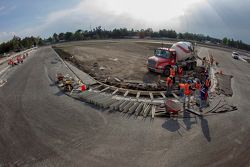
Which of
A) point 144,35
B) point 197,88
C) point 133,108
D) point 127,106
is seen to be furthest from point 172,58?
point 144,35

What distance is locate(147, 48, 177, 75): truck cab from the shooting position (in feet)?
79.2

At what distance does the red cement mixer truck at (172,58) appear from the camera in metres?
24.3

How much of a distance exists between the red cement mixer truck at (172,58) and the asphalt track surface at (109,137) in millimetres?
9222

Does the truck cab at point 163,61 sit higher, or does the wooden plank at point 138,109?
the truck cab at point 163,61

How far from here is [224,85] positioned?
22.0 metres

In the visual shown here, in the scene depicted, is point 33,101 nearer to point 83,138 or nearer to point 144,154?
point 83,138

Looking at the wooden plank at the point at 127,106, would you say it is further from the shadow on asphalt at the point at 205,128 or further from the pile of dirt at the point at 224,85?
the pile of dirt at the point at 224,85

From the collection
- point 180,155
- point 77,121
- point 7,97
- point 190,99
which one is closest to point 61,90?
point 7,97

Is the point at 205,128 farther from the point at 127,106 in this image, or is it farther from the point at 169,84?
the point at 169,84

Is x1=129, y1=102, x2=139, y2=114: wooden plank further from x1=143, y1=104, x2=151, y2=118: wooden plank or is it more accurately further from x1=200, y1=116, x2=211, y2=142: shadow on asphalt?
x1=200, y1=116, x2=211, y2=142: shadow on asphalt

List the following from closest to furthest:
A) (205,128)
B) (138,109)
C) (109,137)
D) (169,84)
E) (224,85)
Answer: (109,137)
(205,128)
(138,109)
(169,84)
(224,85)

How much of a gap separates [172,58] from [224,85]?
627cm

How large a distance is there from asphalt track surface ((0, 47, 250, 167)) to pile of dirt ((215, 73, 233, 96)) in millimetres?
2590

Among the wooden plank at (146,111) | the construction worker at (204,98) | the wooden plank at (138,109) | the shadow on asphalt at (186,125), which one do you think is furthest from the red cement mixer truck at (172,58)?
the shadow on asphalt at (186,125)
